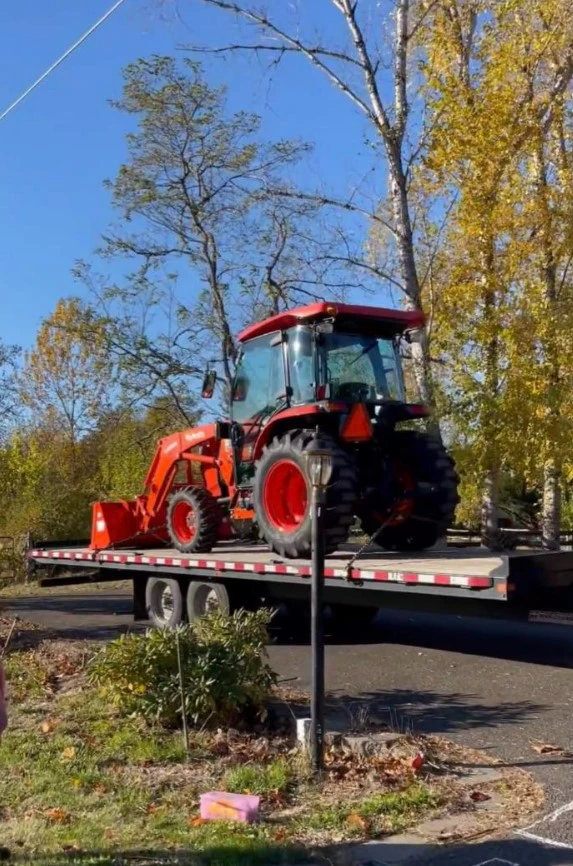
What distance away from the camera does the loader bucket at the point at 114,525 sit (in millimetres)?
14844

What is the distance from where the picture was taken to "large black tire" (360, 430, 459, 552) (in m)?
11.4

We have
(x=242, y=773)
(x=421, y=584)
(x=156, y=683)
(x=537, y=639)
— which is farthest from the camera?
(x=537, y=639)

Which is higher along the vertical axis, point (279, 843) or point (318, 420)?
point (318, 420)

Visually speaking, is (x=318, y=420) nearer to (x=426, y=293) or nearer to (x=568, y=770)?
(x=568, y=770)

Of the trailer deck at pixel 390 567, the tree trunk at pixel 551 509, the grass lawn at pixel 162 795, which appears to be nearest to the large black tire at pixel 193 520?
the trailer deck at pixel 390 567

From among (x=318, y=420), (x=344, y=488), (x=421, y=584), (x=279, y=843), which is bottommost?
(x=279, y=843)

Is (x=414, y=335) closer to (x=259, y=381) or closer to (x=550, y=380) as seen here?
(x=259, y=381)

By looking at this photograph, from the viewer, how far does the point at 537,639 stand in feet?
39.1

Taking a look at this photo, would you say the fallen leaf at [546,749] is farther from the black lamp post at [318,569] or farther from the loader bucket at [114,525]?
the loader bucket at [114,525]

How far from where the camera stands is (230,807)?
538 cm

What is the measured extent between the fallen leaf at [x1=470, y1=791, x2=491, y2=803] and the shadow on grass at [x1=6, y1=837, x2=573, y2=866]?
715 millimetres

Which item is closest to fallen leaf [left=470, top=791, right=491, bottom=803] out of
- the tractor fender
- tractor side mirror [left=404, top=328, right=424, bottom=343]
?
the tractor fender

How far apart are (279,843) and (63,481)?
72.5 feet

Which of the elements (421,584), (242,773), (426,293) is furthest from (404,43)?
(242,773)
